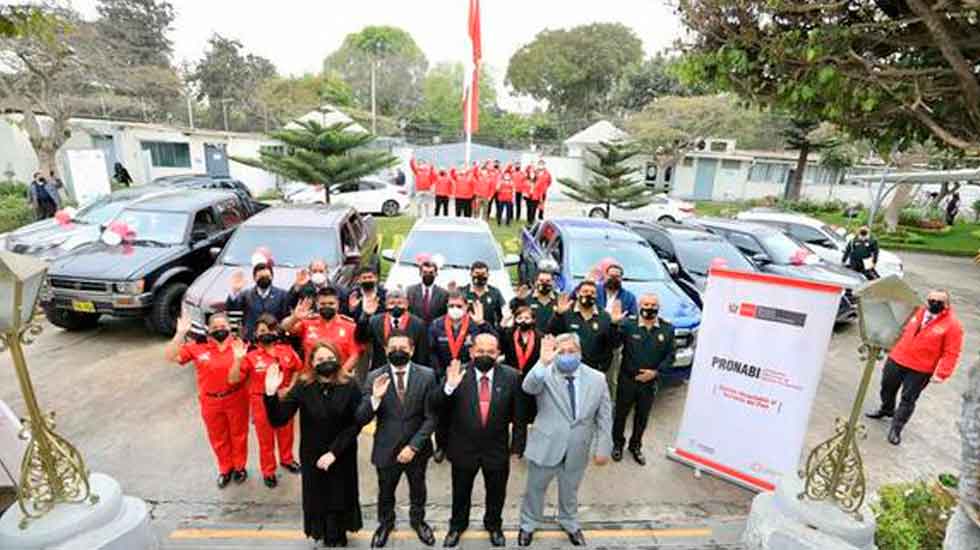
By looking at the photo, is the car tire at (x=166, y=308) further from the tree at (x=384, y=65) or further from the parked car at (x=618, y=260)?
the tree at (x=384, y=65)

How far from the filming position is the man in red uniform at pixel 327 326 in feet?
16.1

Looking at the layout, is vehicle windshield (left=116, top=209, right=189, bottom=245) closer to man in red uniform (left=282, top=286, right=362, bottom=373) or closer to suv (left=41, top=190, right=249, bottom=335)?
suv (left=41, top=190, right=249, bottom=335)

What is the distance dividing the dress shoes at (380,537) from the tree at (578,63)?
4972 cm

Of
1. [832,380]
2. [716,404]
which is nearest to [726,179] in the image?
[832,380]

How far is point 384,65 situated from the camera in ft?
232

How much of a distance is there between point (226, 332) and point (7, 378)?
4483 millimetres

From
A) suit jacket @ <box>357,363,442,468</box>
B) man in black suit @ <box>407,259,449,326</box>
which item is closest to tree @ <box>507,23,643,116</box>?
man in black suit @ <box>407,259,449,326</box>

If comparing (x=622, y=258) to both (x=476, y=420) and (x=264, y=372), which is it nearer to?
(x=476, y=420)

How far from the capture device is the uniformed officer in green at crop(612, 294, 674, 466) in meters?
4.86

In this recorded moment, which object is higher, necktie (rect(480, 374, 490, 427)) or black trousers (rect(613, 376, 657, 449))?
necktie (rect(480, 374, 490, 427))

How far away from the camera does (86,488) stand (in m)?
2.94

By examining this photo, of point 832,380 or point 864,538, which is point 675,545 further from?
point 832,380

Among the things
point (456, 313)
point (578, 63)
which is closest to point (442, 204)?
point (456, 313)

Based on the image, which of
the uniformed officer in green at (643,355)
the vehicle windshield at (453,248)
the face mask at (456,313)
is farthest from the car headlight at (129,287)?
the uniformed officer in green at (643,355)
